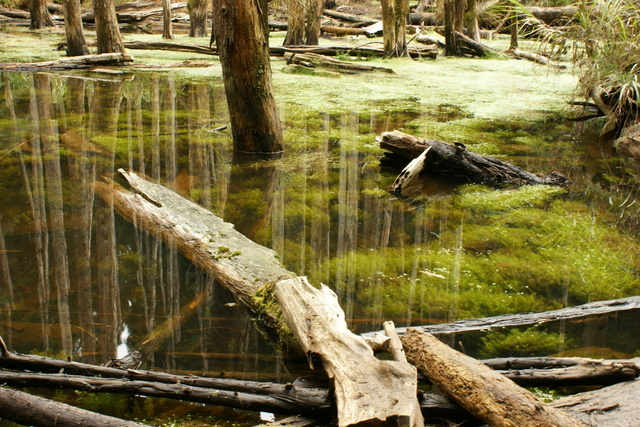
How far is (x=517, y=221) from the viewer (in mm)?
3678

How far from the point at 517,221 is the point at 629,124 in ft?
9.01

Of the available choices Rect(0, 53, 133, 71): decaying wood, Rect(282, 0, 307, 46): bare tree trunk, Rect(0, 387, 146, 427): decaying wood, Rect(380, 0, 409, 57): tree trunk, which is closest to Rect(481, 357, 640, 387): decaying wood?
Rect(0, 387, 146, 427): decaying wood

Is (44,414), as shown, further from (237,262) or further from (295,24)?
(295,24)

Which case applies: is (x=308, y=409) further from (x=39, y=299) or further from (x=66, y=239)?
(x=66, y=239)

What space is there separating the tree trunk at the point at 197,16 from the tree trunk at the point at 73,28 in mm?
4650

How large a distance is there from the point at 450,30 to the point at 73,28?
7.17 metres

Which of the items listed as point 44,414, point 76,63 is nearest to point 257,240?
point 44,414

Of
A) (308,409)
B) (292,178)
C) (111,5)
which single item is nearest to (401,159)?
(292,178)

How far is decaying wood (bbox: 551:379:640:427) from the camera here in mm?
1602

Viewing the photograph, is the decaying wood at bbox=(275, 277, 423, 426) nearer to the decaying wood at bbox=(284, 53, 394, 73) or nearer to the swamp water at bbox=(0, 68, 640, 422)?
the swamp water at bbox=(0, 68, 640, 422)

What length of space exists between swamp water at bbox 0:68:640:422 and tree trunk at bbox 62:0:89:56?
4367mm

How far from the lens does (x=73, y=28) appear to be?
9.52 m

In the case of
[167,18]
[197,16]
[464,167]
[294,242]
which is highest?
[197,16]

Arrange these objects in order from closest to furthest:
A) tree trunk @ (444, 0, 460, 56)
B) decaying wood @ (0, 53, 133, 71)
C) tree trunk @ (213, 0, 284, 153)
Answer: tree trunk @ (213, 0, 284, 153) → decaying wood @ (0, 53, 133, 71) → tree trunk @ (444, 0, 460, 56)
